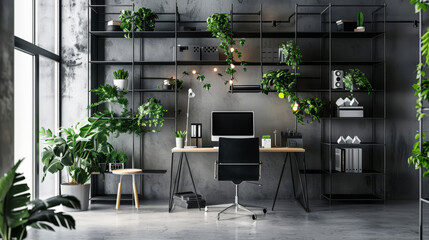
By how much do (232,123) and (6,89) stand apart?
2.89 metres

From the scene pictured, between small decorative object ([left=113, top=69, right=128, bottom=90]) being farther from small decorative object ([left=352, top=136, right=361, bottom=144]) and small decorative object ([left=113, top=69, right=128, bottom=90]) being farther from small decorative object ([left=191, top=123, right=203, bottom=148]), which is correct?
small decorative object ([left=352, top=136, right=361, bottom=144])

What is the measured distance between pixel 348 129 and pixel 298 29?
1.71m

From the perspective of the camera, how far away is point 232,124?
5.48m

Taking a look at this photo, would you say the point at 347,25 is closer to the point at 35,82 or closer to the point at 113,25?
the point at 113,25

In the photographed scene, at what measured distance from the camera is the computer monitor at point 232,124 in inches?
215

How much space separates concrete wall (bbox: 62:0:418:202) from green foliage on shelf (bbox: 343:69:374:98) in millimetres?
496

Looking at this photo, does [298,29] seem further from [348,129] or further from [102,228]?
[102,228]

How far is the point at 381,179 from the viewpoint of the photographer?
5832mm

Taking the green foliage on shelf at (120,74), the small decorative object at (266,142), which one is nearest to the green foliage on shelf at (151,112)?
the green foliage on shelf at (120,74)

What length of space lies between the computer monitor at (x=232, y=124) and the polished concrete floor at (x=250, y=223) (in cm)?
108

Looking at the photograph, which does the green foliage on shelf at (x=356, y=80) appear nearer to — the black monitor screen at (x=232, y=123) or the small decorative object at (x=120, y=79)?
the black monitor screen at (x=232, y=123)

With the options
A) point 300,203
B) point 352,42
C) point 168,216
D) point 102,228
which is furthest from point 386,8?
point 102,228

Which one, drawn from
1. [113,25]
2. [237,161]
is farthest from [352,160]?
[113,25]

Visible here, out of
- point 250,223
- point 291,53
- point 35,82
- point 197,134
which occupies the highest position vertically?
point 291,53
